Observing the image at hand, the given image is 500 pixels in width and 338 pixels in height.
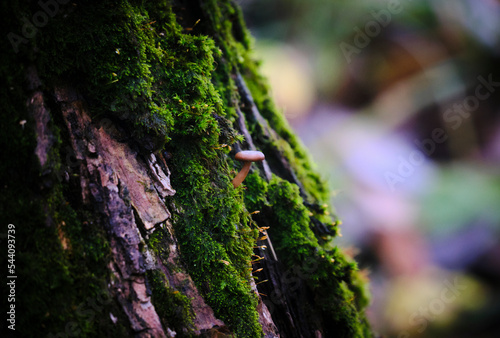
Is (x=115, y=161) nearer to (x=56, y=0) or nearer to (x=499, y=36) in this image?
(x=56, y=0)

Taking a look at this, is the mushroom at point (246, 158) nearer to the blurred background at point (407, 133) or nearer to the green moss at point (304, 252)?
the green moss at point (304, 252)

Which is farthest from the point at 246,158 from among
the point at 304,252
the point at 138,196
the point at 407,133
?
the point at 407,133

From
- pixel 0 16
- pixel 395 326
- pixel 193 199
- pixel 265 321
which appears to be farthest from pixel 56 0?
pixel 395 326

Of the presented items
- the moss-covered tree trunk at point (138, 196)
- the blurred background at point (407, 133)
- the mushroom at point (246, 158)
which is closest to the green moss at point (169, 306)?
the moss-covered tree trunk at point (138, 196)

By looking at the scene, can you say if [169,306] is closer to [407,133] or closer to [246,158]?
[246,158]

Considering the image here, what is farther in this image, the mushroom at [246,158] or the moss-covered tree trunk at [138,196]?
the mushroom at [246,158]
